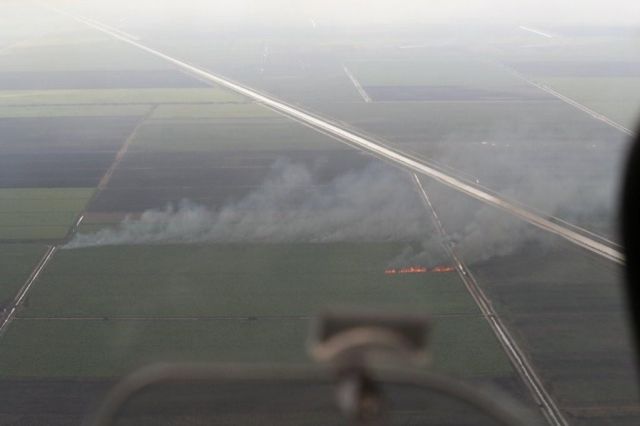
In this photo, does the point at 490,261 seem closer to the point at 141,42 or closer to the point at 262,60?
the point at 262,60

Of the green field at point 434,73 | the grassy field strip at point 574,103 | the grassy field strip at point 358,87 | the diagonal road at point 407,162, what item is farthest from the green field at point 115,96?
the grassy field strip at point 574,103

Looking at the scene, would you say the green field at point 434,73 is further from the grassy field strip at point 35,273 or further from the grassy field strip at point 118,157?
the grassy field strip at point 35,273

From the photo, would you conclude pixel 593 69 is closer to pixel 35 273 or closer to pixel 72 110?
pixel 72 110

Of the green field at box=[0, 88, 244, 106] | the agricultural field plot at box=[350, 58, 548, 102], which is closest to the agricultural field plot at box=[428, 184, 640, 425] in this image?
the agricultural field plot at box=[350, 58, 548, 102]

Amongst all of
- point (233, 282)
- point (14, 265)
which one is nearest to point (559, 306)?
point (233, 282)

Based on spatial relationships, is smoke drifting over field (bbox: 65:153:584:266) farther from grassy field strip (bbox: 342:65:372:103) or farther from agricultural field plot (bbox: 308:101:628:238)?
grassy field strip (bbox: 342:65:372:103)
